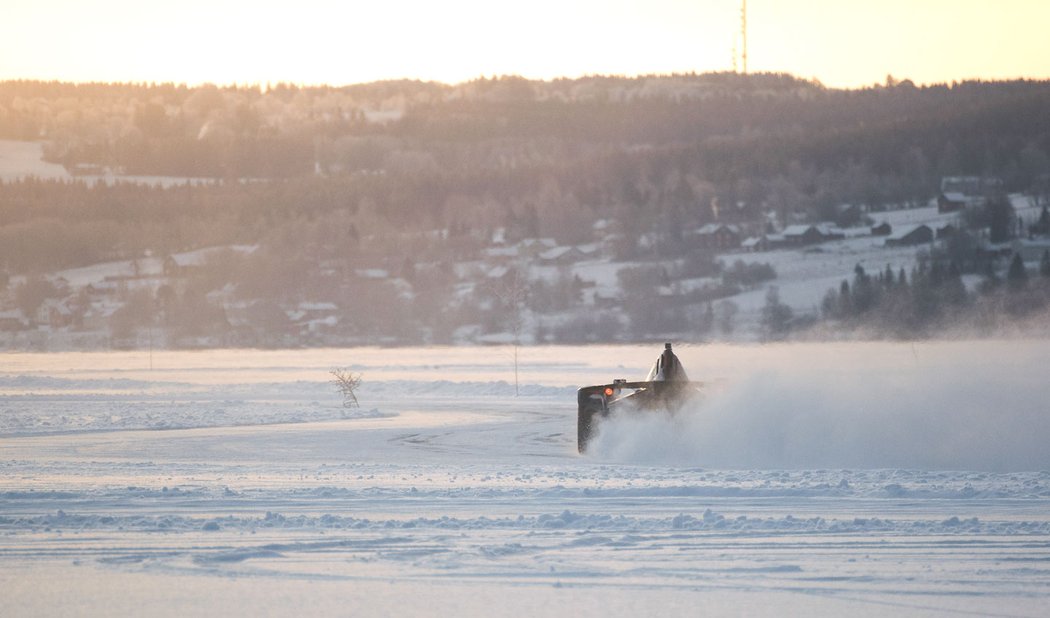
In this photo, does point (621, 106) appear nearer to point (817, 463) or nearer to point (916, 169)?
point (916, 169)

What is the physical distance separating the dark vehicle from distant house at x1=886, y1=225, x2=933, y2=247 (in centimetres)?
10024

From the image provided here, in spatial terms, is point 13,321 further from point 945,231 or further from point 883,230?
point 945,231

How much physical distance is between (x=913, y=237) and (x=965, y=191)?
17.9 metres

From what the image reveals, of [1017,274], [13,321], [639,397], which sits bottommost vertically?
[13,321]

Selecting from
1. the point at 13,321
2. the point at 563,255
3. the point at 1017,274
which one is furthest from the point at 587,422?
the point at 563,255

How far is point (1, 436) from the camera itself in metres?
23.2

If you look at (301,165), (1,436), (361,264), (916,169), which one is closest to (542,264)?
(361,264)

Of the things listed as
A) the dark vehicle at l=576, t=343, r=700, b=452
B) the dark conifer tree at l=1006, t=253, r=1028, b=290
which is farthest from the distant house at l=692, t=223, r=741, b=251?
the dark vehicle at l=576, t=343, r=700, b=452

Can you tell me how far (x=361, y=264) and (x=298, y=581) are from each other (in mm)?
130477

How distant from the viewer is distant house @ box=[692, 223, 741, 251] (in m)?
128

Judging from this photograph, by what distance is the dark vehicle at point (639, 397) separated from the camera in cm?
1864

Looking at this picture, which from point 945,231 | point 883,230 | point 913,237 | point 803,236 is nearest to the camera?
point 913,237

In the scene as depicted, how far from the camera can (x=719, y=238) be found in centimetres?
13038

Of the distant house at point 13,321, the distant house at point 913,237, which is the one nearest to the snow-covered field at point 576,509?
the distant house at point 913,237
